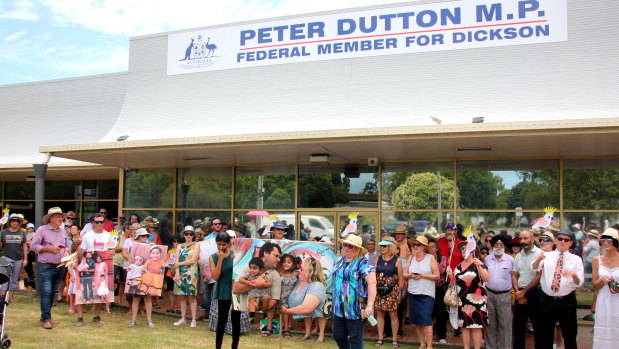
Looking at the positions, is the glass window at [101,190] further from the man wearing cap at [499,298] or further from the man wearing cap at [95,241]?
the man wearing cap at [499,298]

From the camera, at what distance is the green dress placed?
10812 mm

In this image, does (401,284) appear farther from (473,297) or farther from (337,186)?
(337,186)

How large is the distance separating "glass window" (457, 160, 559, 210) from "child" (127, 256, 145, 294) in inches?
260

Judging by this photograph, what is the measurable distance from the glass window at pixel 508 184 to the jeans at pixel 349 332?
6.37 meters

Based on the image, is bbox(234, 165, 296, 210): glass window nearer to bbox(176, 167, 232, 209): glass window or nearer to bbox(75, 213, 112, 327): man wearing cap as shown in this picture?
bbox(176, 167, 232, 209): glass window

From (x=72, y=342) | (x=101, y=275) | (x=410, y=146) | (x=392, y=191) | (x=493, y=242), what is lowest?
(x=72, y=342)

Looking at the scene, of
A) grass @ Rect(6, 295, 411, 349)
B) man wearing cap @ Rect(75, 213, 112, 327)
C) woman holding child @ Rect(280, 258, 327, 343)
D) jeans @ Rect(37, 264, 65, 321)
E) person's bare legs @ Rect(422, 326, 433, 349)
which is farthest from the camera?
man wearing cap @ Rect(75, 213, 112, 327)

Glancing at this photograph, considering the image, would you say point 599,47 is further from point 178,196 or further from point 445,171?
point 178,196

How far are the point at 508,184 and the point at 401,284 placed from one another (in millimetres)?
4037

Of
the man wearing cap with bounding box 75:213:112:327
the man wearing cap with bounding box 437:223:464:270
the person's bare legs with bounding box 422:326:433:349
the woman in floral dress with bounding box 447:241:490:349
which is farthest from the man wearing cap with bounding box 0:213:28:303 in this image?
the woman in floral dress with bounding box 447:241:490:349

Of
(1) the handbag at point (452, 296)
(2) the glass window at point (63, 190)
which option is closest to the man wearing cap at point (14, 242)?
(1) the handbag at point (452, 296)

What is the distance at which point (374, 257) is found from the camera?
10383 millimetres

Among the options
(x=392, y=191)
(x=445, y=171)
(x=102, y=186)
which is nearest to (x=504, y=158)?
(x=445, y=171)

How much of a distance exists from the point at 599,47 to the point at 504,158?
2.82 m
